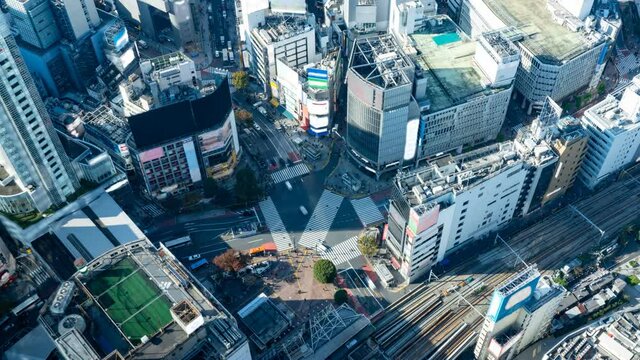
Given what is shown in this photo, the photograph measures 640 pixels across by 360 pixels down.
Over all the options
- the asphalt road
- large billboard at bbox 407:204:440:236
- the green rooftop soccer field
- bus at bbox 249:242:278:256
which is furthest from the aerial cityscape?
large billboard at bbox 407:204:440:236

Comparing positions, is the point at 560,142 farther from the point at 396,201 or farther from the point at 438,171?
the point at 396,201

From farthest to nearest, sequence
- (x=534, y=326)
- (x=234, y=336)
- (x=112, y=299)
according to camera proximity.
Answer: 1. (x=534, y=326)
2. (x=112, y=299)
3. (x=234, y=336)

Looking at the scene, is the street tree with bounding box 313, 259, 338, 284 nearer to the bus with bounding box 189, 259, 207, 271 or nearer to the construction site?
the construction site

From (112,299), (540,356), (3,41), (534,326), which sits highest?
(3,41)

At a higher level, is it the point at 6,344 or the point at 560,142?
the point at 560,142

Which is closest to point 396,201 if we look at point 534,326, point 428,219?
point 428,219

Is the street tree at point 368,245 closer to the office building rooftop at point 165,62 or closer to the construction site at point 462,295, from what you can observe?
the construction site at point 462,295

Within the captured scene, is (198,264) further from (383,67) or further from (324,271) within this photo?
Result: (383,67)
